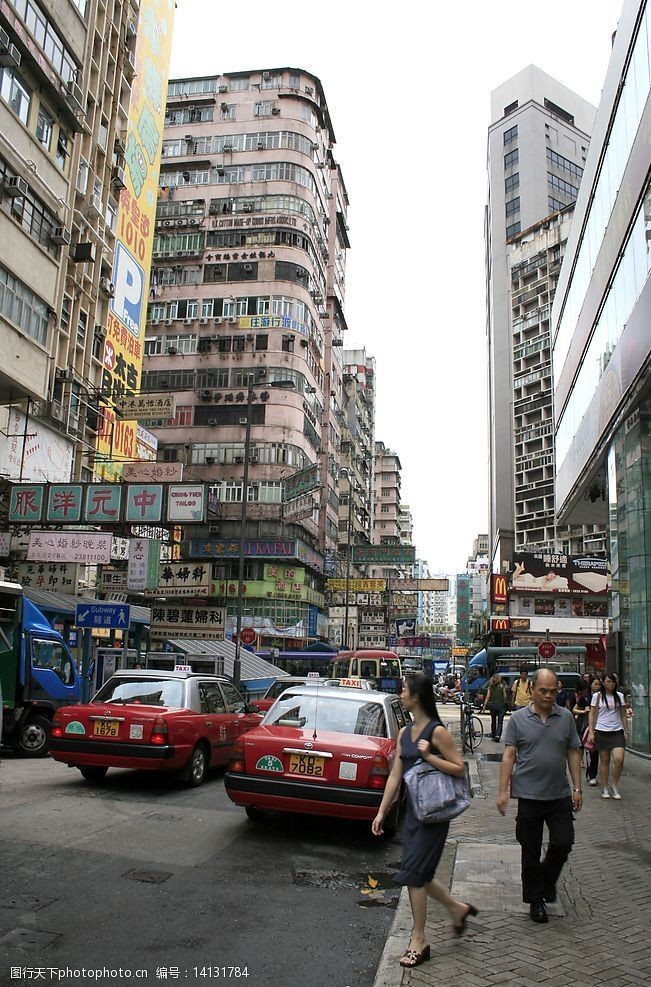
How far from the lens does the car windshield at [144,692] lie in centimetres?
1016

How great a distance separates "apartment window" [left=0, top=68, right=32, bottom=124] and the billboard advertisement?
143 ft

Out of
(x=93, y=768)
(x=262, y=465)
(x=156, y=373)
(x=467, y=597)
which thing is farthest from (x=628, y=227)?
(x=467, y=597)

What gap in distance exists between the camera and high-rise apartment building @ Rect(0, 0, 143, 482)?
21.9 meters

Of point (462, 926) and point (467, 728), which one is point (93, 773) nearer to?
point (462, 926)

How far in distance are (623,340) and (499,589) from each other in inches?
1608

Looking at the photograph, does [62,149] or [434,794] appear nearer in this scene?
[434,794]

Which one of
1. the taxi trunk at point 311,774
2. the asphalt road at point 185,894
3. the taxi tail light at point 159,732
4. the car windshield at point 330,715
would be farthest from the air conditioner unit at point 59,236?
the taxi trunk at point 311,774

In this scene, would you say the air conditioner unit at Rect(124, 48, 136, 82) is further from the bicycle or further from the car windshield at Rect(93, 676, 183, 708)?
the car windshield at Rect(93, 676, 183, 708)

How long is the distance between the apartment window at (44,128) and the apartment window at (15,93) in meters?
0.74

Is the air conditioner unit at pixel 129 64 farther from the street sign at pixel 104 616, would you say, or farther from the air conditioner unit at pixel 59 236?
the street sign at pixel 104 616

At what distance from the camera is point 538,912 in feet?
16.4

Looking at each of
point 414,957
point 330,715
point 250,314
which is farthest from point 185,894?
point 250,314

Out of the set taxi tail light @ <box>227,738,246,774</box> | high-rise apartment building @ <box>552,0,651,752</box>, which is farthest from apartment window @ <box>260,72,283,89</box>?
taxi tail light @ <box>227,738,246,774</box>

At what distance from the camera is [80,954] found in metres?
4.28
